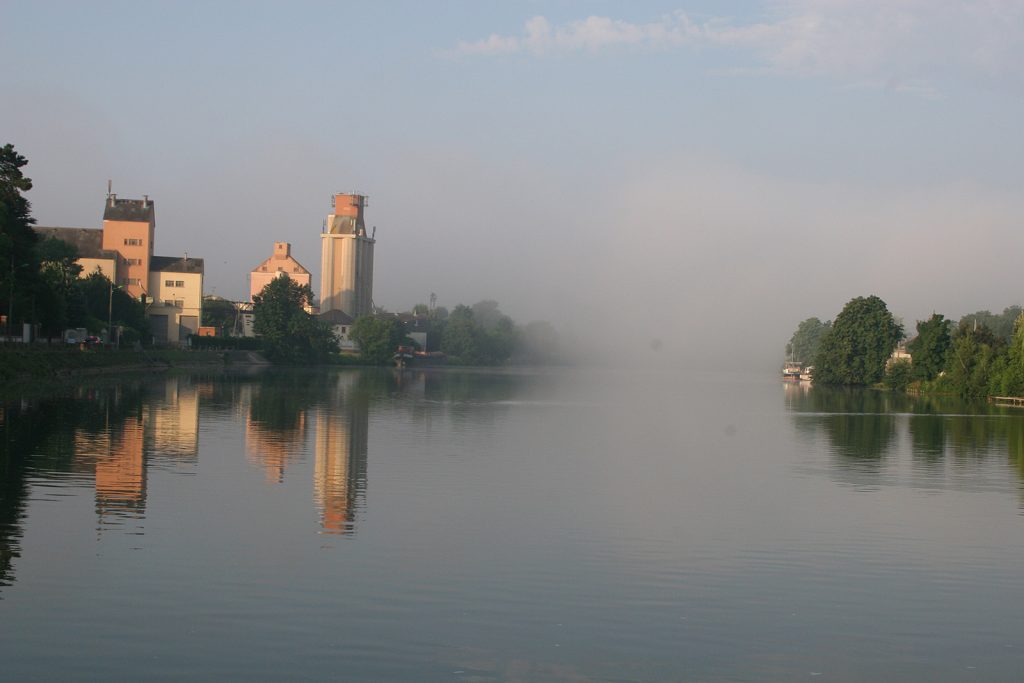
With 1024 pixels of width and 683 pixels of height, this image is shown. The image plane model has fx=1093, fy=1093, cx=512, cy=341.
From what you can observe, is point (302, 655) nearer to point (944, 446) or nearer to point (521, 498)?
Result: point (521, 498)

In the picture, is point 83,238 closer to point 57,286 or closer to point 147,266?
point 147,266

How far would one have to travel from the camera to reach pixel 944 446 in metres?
33.6

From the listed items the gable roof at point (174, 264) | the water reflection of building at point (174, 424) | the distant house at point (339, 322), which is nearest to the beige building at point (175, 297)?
the gable roof at point (174, 264)

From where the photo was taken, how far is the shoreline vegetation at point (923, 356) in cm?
7356

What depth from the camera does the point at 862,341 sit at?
337 feet

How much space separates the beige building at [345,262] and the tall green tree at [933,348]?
3512 inches

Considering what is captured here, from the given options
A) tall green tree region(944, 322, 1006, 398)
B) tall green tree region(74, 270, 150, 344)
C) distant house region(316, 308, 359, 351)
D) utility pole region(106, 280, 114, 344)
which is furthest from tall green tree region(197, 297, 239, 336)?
tall green tree region(944, 322, 1006, 398)

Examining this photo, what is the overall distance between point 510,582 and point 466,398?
4271 cm

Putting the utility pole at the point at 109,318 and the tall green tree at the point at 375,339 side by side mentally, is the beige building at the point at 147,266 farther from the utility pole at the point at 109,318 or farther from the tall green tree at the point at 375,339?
the tall green tree at the point at 375,339

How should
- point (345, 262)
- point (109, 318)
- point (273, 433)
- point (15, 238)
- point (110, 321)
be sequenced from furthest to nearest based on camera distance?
point (345, 262)
point (109, 318)
point (110, 321)
point (15, 238)
point (273, 433)

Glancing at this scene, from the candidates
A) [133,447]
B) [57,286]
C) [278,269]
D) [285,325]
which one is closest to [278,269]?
[278,269]

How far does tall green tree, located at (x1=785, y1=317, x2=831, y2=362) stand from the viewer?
167 m

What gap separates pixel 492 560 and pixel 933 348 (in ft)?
272

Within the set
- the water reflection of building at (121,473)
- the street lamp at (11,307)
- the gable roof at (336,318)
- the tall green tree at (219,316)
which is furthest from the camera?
the gable roof at (336,318)
